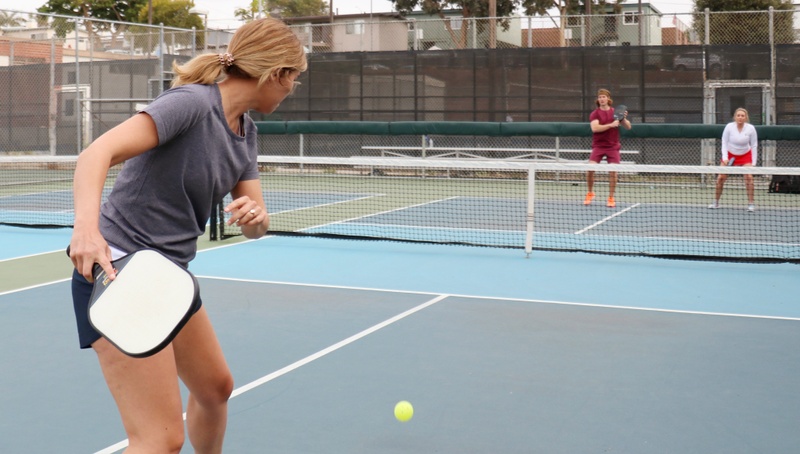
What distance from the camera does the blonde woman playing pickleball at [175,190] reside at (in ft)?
7.38

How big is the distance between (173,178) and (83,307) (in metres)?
0.41

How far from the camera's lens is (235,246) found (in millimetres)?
9633

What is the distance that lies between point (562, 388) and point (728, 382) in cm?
84

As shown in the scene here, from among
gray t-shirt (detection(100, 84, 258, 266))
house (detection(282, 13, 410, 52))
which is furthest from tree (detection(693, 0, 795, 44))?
gray t-shirt (detection(100, 84, 258, 266))

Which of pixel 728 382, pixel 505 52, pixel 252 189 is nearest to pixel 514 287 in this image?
pixel 728 382

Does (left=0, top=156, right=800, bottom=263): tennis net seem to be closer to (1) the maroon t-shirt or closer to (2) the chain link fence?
(1) the maroon t-shirt

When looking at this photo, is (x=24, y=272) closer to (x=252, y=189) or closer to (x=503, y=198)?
(x=252, y=189)

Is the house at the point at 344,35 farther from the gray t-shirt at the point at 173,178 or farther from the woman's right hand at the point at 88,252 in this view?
the woman's right hand at the point at 88,252

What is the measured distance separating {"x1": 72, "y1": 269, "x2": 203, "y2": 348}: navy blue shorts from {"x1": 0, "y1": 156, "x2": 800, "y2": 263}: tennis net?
683cm

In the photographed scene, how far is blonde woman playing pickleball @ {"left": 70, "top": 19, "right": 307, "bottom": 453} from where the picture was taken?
225 cm

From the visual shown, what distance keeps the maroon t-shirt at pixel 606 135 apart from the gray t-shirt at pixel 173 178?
11.3 m

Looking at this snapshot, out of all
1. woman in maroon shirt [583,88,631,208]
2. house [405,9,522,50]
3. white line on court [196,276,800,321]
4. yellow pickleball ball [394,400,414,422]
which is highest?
house [405,9,522,50]

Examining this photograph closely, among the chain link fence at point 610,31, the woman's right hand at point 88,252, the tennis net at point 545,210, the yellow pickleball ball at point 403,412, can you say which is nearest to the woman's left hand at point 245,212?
the woman's right hand at point 88,252

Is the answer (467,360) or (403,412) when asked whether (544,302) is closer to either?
(467,360)
